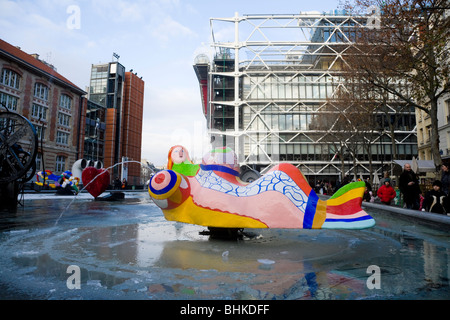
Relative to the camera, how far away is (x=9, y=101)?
2905cm

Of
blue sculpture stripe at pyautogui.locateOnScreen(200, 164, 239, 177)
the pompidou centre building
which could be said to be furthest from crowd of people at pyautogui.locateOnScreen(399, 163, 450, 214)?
the pompidou centre building

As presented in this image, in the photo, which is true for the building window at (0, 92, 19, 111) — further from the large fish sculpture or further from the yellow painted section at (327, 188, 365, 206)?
the yellow painted section at (327, 188, 365, 206)

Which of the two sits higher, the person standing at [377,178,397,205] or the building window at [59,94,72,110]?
the building window at [59,94,72,110]

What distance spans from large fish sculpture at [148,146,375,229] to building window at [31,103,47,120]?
1338 inches

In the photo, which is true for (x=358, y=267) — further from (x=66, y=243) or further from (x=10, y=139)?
(x=10, y=139)

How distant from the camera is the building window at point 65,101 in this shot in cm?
3579

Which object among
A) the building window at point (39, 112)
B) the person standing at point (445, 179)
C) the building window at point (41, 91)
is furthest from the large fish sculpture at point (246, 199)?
the building window at point (41, 91)

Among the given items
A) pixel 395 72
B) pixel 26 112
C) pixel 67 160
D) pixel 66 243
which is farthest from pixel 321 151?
pixel 66 243

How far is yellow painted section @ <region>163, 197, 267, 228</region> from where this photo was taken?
4.42 m

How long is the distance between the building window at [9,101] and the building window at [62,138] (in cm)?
624

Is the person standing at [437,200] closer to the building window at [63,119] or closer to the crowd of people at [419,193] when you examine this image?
the crowd of people at [419,193]

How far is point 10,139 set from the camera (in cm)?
926

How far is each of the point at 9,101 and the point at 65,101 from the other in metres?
7.88

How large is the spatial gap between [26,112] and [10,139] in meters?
26.4
